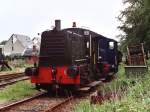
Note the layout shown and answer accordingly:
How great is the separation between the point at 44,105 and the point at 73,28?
5574 millimetres

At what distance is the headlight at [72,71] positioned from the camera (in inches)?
670

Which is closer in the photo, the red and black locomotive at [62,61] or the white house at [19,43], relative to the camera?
the red and black locomotive at [62,61]

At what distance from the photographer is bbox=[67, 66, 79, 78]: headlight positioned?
1703 cm

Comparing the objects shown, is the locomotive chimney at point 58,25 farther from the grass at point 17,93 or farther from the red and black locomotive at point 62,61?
the grass at point 17,93

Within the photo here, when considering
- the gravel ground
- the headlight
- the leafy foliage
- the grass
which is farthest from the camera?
the leafy foliage

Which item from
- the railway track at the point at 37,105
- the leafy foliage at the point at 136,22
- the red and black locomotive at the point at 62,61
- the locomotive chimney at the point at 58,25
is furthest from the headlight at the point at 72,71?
the leafy foliage at the point at 136,22

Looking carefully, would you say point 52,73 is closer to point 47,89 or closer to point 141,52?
point 47,89

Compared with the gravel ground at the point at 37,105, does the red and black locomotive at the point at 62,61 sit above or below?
above

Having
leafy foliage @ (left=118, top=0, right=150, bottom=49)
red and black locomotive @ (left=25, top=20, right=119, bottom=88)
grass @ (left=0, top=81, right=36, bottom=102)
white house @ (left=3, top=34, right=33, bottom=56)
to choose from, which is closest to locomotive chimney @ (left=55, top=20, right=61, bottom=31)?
red and black locomotive @ (left=25, top=20, right=119, bottom=88)

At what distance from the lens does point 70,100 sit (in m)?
16.6

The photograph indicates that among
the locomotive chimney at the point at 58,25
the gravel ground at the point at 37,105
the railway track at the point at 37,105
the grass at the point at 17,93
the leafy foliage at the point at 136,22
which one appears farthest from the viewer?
the leafy foliage at the point at 136,22

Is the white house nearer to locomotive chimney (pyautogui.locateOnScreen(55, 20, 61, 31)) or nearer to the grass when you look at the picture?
the grass

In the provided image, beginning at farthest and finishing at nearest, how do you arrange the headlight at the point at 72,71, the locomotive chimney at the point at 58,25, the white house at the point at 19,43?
the white house at the point at 19,43 < the locomotive chimney at the point at 58,25 < the headlight at the point at 72,71

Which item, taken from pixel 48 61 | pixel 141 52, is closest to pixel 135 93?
pixel 48 61
